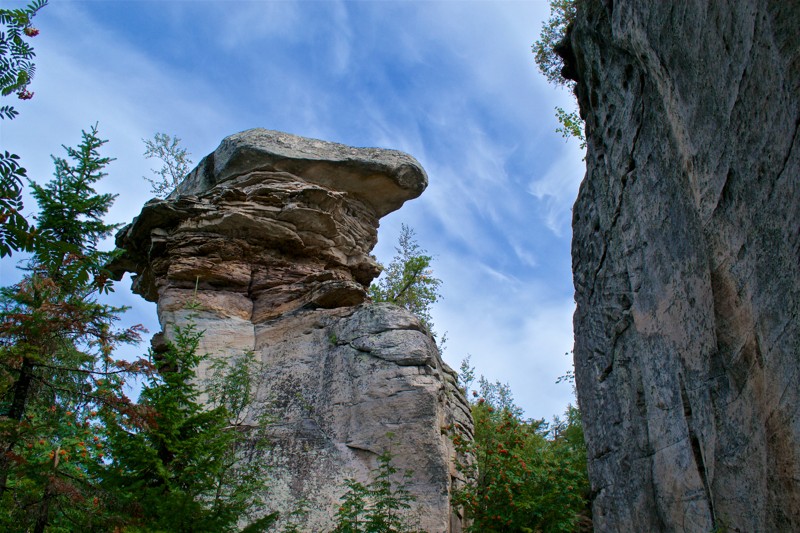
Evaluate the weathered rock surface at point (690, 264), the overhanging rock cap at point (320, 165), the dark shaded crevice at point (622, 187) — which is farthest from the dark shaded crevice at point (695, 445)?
the overhanging rock cap at point (320, 165)

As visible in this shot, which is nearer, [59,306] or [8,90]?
[8,90]

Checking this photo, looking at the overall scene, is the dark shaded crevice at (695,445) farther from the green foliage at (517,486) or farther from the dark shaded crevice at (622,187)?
the green foliage at (517,486)

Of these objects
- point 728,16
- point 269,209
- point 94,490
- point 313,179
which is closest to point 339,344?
point 269,209

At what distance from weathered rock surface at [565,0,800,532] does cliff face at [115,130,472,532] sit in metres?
3.85

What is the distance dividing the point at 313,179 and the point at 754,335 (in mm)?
12861

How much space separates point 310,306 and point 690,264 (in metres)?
9.60

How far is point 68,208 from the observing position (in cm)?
885

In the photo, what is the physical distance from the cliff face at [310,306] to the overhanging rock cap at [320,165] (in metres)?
0.03

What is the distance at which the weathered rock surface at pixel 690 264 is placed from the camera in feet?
17.8

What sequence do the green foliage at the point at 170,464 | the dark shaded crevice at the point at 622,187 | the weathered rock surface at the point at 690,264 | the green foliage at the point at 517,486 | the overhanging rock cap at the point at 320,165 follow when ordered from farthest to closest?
the overhanging rock cap at the point at 320,165, the green foliage at the point at 517,486, the dark shaded crevice at the point at 622,187, the green foliage at the point at 170,464, the weathered rock surface at the point at 690,264

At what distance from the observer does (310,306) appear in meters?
15.5

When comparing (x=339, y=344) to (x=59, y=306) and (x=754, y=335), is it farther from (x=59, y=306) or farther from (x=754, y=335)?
(x=754, y=335)

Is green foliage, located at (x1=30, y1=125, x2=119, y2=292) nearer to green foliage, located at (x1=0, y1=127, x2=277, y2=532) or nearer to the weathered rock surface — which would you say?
green foliage, located at (x1=0, y1=127, x2=277, y2=532)

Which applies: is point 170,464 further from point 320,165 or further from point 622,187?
point 320,165
